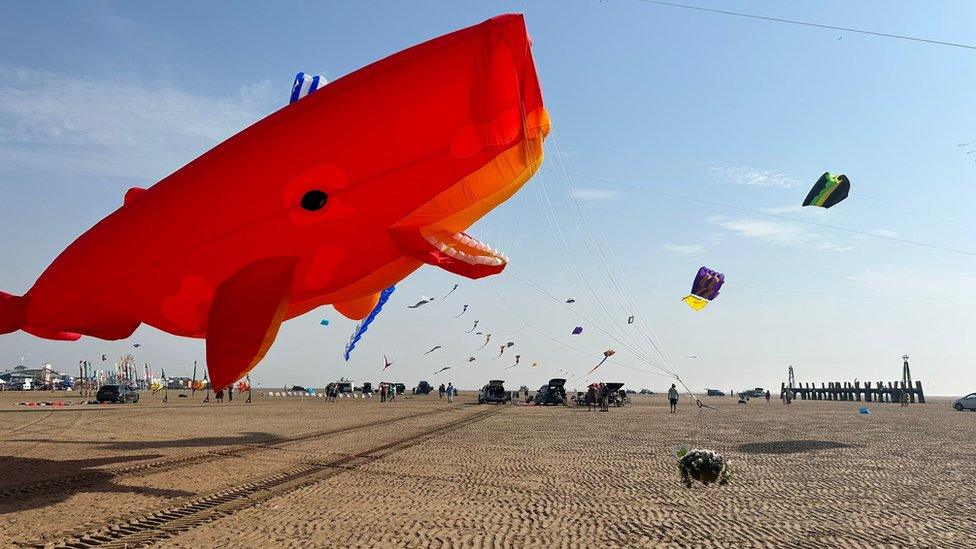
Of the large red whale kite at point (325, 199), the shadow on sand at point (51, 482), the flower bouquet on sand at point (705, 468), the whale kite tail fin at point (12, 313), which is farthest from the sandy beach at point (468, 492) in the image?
the whale kite tail fin at point (12, 313)

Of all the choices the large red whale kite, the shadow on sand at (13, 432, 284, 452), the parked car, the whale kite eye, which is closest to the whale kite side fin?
the large red whale kite

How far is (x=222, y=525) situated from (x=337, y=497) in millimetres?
2348

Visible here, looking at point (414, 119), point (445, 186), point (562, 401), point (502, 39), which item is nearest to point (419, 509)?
point (445, 186)

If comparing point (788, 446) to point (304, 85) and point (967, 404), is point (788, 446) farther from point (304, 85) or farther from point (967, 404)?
point (967, 404)

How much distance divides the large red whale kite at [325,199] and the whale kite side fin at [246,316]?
2 centimetres

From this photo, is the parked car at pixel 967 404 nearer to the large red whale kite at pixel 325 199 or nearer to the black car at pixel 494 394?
the black car at pixel 494 394

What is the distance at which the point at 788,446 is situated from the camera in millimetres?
20000

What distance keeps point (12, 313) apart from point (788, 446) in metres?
20.2

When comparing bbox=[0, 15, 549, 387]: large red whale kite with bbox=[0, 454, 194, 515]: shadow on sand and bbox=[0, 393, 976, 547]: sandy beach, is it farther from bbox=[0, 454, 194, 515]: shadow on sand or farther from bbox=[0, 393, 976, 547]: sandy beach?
bbox=[0, 454, 194, 515]: shadow on sand

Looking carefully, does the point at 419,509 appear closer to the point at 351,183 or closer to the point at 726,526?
the point at 726,526

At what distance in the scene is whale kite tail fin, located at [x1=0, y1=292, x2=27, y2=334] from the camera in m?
13.1

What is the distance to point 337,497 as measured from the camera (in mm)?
11328

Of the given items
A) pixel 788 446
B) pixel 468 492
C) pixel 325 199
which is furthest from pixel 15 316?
pixel 788 446

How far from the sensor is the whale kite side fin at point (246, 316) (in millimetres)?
10789
